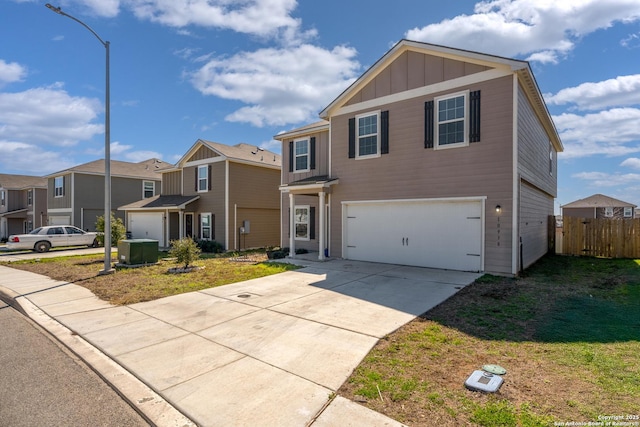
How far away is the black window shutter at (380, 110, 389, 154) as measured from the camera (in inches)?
484

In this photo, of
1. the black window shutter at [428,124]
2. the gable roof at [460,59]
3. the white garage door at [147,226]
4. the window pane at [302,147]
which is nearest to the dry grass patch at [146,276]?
the window pane at [302,147]

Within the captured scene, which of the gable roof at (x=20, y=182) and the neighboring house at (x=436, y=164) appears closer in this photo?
the neighboring house at (x=436, y=164)

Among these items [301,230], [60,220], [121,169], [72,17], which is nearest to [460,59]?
[301,230]

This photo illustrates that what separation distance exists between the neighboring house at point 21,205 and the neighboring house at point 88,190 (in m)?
5.79

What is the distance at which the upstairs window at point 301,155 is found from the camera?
16031 millimetres

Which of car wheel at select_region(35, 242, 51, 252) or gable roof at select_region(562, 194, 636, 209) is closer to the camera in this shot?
car wheel at select_region(35, 242, 51, 252)

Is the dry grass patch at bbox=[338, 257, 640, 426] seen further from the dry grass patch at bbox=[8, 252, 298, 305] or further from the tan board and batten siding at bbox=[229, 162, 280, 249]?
the tan board and batten siding at bbox=[229, 162, 280, 249]

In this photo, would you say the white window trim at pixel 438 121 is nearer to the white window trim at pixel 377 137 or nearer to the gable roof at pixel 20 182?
the white window trim at pixel 377 137

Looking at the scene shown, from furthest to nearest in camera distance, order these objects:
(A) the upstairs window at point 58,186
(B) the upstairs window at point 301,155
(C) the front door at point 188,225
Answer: (A) the upstairs window at point 58,186, (C) the front door at point 188,225, (B) the upstairs window at point 301,155

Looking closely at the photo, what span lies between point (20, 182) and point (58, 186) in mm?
14216

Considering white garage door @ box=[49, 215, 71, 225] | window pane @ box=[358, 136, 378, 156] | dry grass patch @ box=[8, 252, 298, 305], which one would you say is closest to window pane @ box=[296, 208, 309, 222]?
dry grass patch @ box=[8, 252, 298, 305]

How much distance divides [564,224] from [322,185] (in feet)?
38.2

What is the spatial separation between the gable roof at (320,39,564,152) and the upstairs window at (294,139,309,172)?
2097 millimetres

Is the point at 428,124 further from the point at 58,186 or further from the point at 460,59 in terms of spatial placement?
the point at 58,186
